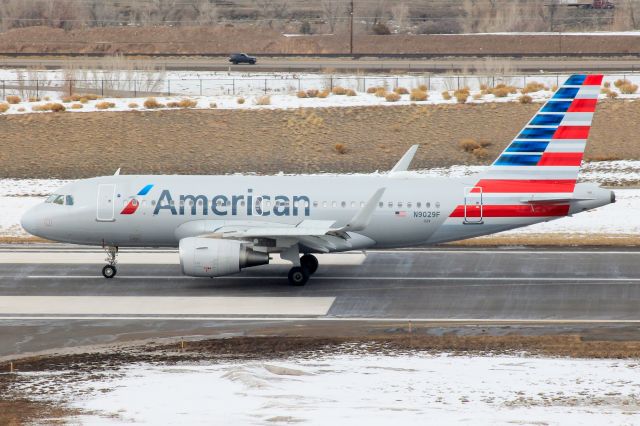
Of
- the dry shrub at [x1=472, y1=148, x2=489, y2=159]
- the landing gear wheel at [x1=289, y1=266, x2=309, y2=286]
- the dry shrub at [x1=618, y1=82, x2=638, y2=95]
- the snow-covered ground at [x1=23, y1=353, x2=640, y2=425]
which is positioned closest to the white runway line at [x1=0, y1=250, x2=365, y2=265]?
the landing gear wheel at [x1=289, y1=266, x2=309, y2=286]

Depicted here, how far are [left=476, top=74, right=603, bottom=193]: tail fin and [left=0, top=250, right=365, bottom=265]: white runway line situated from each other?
280 inches

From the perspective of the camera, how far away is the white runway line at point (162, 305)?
108 ft

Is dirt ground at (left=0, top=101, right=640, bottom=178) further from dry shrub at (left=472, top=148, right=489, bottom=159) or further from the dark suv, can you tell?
the dark suv

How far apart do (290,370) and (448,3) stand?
522 feet

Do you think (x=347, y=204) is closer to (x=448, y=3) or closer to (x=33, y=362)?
(x=33, y=362)

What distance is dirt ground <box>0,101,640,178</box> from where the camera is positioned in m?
64.4

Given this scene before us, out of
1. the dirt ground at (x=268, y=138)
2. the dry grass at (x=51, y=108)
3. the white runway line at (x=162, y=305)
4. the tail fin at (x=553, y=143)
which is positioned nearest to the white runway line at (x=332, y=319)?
the white runway line at (x=162, y=305)

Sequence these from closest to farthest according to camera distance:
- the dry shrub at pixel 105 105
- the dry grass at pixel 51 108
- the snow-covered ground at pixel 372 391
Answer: the snow-covered ground at pixel 372 391, the dry grass at pixel 51 108, the dry shrub at pixel 105 105

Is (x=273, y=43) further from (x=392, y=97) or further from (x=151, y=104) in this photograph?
(x=151, y=104)

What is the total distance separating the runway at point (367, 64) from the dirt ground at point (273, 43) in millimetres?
13909

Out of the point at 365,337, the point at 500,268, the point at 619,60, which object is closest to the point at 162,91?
the point at 619,60

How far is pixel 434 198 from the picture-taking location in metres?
36.9

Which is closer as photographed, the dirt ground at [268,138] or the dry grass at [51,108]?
the dirt ground at [268,138]

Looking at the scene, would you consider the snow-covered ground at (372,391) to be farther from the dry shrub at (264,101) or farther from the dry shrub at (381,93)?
the dry shrub at (381,93)
